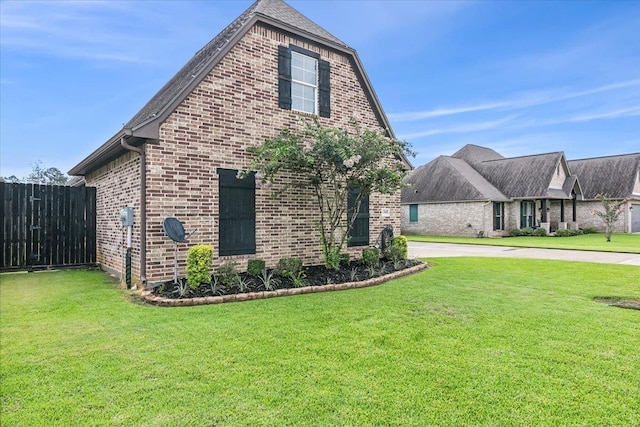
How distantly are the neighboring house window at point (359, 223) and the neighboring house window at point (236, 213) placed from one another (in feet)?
9.63

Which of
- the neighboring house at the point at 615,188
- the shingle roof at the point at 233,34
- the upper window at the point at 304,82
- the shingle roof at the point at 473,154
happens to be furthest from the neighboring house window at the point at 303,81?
the neighboring house at the point at 615,188

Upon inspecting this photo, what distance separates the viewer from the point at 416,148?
8547 millimetres

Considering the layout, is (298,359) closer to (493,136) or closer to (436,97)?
(436,97)

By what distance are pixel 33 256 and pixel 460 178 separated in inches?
924

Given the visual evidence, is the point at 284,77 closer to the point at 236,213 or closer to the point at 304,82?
the point at 304,82

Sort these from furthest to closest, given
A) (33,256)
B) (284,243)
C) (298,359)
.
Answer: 1. (33,256)
2. (284,243)
3. (298,359)

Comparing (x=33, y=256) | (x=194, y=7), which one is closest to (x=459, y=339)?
(x=33, y=256)

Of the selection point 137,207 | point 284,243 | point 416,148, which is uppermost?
point 416,148

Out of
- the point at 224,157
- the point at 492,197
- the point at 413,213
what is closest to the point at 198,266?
the point at 224,157

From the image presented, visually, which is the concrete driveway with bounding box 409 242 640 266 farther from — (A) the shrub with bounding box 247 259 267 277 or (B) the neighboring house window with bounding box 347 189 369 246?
(A) the shrub with bounding box 247 259 267 277

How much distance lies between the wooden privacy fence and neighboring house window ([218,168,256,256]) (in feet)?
16.0

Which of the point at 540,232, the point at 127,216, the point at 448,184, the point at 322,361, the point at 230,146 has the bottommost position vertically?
the point at 322,361

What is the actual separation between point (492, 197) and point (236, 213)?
19879 mm

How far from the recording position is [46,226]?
9273mm
